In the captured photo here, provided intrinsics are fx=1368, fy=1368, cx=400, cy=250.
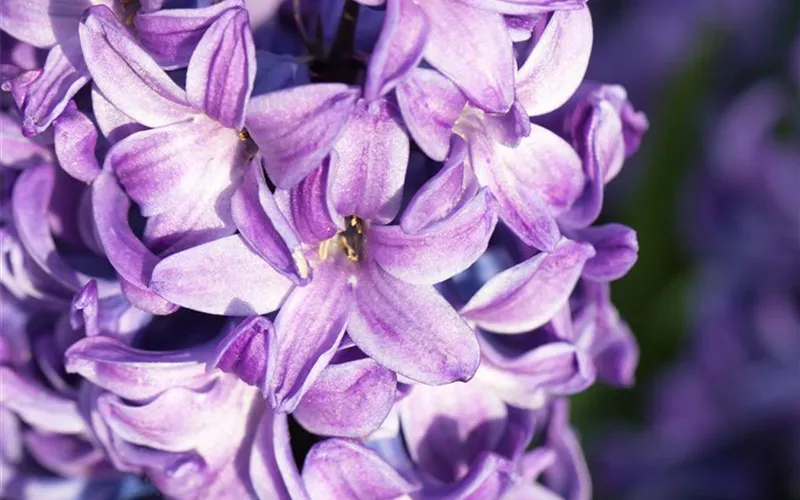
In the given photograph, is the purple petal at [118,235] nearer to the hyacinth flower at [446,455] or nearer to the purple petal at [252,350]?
the purple petal at [252,350]

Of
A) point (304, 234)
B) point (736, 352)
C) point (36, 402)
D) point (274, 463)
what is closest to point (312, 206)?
point (304, 234)

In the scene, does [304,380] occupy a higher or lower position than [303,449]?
higher

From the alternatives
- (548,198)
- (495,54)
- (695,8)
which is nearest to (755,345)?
(695,8)

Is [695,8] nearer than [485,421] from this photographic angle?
No

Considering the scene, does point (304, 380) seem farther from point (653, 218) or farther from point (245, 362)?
point (653, 218)

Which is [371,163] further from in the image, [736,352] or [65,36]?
[736,352]

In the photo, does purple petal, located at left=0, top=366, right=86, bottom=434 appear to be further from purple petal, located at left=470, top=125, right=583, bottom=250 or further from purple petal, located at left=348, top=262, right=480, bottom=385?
purple petal, located at left=470, top=125, right=583, bottom=250

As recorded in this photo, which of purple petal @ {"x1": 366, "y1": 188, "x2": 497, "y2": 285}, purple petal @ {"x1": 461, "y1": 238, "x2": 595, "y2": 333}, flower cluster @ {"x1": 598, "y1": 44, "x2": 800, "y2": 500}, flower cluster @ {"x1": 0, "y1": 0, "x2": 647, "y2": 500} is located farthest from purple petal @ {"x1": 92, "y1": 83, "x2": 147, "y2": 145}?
flower cluster @ {"x1": 598, "y1": 44, "x2": 800, "y2": 500}

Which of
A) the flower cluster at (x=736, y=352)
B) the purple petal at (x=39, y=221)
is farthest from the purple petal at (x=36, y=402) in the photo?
the flower cluster at (x=736, y=352)
